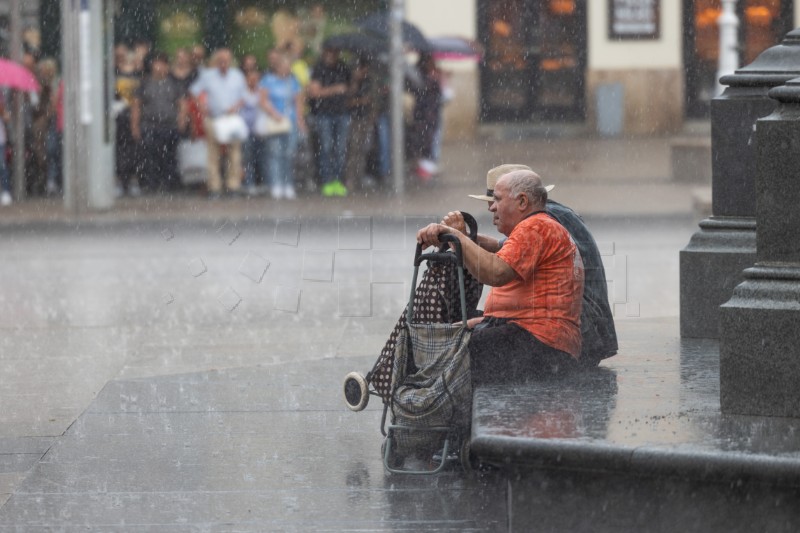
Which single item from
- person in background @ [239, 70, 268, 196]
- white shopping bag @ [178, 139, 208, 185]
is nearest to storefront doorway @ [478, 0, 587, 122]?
person in background @ [239, 70, 268, 196]

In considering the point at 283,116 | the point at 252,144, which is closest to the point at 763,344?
the point at 283,116

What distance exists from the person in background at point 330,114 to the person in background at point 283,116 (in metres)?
0.24

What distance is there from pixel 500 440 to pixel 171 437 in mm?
2213

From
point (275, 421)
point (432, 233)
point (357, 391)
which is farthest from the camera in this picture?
point (275, 421)

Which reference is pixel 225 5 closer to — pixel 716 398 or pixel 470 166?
pixel 470 166

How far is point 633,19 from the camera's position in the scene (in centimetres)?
3147

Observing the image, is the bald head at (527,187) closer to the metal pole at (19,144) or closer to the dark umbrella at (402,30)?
the metal pole at (19,144)

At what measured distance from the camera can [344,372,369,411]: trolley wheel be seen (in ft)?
20.9

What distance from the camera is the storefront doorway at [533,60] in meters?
32.0

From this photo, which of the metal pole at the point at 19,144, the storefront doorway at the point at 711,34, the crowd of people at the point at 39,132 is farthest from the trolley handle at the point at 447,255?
the storefront doorway at the point at 711,34

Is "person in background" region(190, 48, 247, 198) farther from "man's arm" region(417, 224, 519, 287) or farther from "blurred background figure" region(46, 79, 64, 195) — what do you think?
"man's arm" region(417, 224, 519, 287)

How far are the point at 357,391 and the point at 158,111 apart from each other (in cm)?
1500

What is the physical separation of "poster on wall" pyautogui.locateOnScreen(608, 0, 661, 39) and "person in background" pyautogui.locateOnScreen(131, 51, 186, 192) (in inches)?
496

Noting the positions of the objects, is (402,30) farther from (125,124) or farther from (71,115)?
(71,115)
